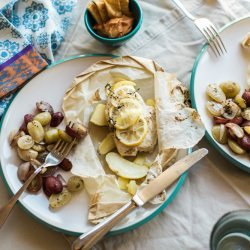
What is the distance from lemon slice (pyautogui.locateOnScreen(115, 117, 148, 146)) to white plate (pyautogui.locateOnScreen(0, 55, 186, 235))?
121 millimetres

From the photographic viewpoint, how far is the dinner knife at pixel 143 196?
2.74ft

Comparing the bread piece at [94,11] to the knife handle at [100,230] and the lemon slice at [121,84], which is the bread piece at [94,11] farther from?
the knife handle at [100,230]

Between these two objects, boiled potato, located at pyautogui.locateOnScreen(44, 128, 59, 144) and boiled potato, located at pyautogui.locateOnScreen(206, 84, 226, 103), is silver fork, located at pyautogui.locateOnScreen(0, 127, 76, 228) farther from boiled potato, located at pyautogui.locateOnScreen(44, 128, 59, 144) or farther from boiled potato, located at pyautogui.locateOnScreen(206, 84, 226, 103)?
boiled potato, located at pyautogui.locateOnScreen(206, 84, 226, 103)

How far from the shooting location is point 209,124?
3.21 ft

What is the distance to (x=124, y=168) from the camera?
0.93 metres

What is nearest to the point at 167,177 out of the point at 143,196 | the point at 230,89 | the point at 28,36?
the point at 143,196

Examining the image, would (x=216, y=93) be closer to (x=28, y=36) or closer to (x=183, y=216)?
(x=183, y=216)

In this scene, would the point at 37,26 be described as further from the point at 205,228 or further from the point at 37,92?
the point at 205,228

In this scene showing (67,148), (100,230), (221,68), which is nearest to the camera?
(100,230)

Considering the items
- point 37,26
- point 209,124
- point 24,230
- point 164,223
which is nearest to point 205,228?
point 164,223

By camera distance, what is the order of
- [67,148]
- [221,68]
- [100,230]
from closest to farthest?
[100,230], [67,148], [221,68]

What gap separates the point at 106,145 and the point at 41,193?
0.56 ft

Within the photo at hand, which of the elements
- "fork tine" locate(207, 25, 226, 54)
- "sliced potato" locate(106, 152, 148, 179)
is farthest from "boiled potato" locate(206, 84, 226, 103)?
"sliced potato" locate(106, 152, 148, 179)

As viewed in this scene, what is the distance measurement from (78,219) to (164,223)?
7.2 inches
